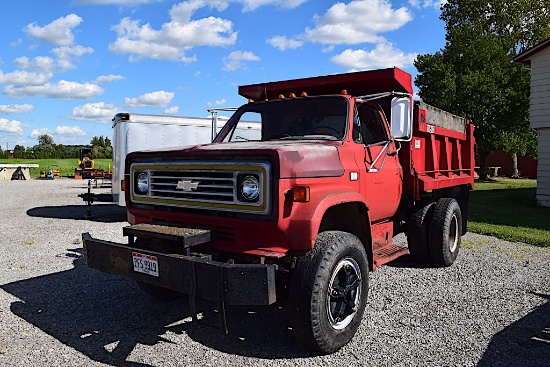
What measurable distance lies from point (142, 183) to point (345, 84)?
→ 2779 millimetres

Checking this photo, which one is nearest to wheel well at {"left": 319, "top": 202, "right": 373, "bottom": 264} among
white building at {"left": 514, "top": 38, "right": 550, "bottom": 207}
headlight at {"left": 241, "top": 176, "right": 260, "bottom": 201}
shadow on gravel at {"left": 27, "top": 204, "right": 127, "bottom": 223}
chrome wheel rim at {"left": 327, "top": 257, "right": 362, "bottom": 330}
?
chrome wheel rim at {"left": 327, "top": 257, "right": 362, "bottom": 330}

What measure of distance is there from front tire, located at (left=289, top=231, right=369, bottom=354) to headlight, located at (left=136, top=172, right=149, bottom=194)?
1.83 metres

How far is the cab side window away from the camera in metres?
5.31

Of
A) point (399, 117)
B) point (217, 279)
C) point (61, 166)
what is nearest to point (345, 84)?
point (399, 117)

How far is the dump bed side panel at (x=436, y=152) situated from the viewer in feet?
20.7

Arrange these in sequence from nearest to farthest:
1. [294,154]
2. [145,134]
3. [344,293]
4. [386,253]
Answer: [294,154] → [344,293] → [386,253] → [145,134]

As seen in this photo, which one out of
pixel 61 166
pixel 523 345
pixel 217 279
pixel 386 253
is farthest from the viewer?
pixel 61 166

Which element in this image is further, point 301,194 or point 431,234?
point 431,234

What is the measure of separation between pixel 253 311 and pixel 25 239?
20.3 feet

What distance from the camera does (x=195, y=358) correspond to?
13.1 feet

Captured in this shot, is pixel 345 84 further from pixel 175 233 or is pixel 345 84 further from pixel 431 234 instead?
pixel 175 233

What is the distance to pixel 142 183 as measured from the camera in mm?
4867

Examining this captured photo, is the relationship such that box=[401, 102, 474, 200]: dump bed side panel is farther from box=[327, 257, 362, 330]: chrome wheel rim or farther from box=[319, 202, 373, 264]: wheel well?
box=[327, 257, 362, 330]: chrome wheel rim

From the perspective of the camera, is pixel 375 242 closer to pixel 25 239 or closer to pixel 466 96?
pixel 25 239
